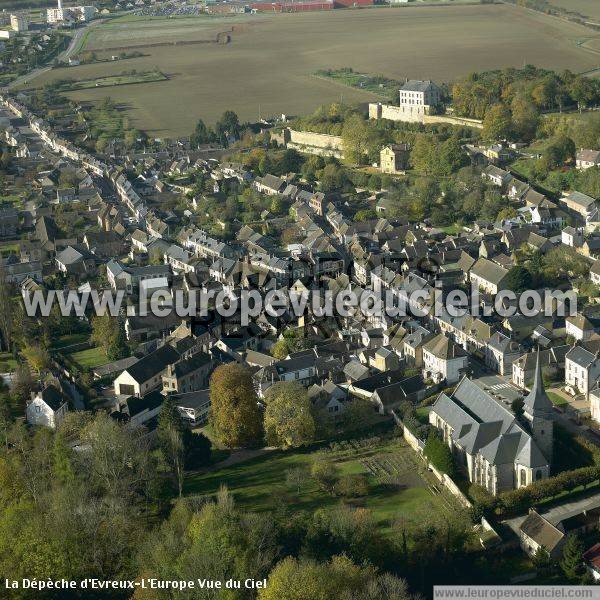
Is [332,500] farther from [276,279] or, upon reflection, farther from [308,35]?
[308,35]

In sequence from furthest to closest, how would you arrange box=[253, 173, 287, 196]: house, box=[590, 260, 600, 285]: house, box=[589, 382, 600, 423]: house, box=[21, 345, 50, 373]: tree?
box=[253, 173, 287, 196]: house, box=[590, 260, 600, 285]: house, box=[21, 345, 50, 373]: tree, box=[589, 382, 600, 423]: house

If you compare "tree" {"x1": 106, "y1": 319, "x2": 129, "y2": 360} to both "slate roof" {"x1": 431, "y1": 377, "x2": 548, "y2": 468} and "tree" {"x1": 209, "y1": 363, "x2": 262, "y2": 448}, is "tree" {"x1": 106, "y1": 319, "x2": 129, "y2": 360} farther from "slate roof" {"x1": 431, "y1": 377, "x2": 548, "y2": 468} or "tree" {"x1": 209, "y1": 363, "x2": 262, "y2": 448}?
"slate roof" {"x1": 431, "y1": 377, "x2": 548, "y2": 468}

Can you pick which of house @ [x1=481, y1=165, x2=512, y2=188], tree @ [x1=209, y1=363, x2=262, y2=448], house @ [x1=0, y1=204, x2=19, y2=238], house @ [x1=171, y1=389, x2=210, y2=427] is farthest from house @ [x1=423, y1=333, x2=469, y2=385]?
house @ [x1=0, y1=204, x2=19, y2=238]

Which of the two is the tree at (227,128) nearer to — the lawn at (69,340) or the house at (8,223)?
the house at (8,223)

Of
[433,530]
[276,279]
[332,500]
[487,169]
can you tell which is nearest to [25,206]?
[276,279]

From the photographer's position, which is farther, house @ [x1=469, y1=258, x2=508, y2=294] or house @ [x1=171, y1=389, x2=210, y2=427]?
house @ [x1=469, y1=258, x2=508, y2=294]

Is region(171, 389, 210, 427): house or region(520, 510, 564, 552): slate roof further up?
region(520, 510, 564, 552): slate roof
